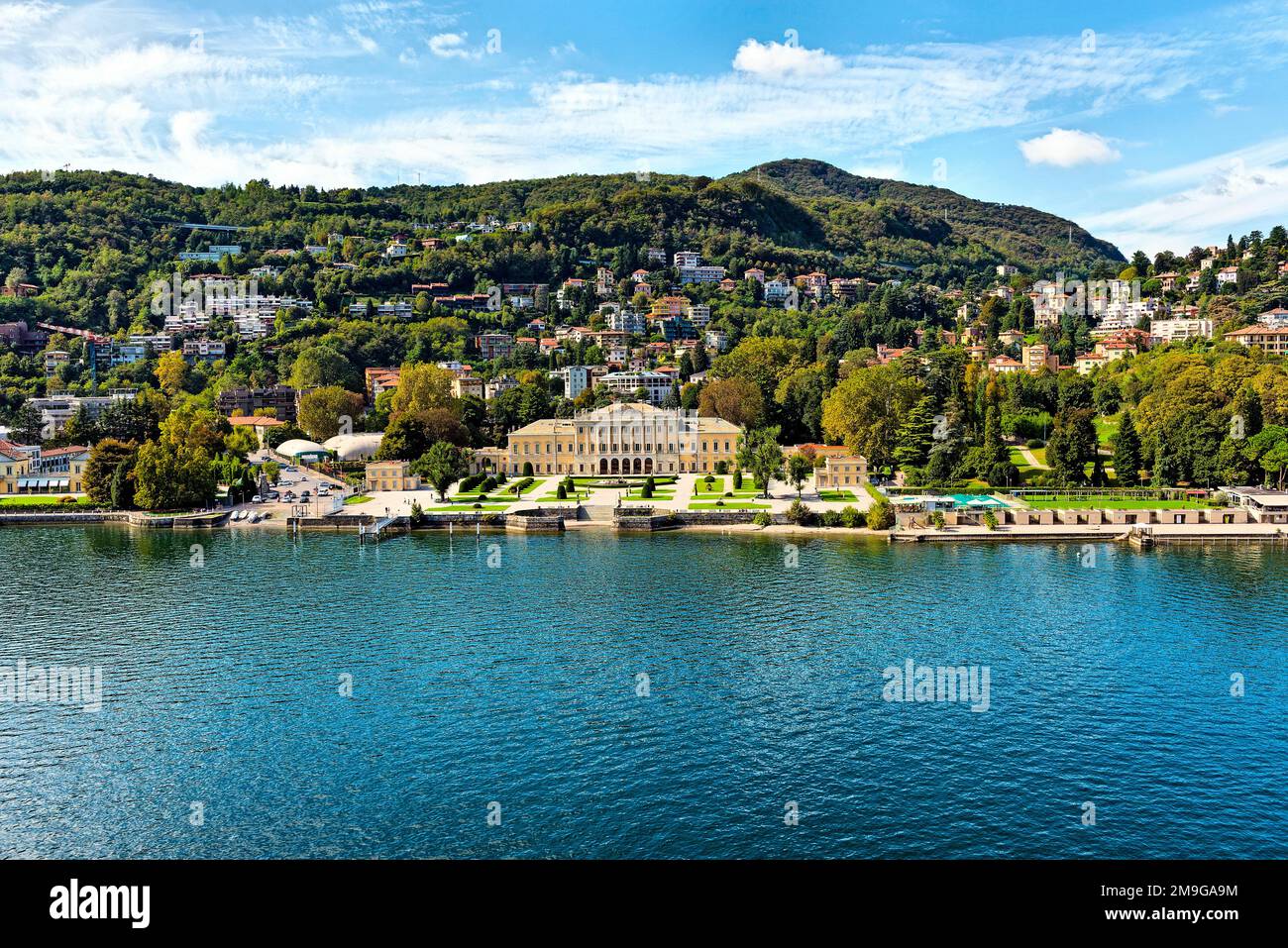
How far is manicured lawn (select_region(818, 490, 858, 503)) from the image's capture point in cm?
4297

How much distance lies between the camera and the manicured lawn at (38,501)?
146 feet

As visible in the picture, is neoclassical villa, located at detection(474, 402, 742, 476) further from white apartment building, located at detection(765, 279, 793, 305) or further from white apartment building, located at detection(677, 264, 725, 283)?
white apartment building, located at detection(677, 264, 725, 283)

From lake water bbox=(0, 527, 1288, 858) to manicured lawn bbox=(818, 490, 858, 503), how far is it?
1173cm

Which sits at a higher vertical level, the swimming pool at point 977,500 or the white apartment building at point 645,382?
the white apartment building at point 645,382

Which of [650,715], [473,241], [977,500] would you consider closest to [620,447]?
[977,500]

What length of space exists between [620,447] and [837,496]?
15.0 m

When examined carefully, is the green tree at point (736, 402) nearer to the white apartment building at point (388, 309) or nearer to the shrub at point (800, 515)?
the shrub at point (800, 515)

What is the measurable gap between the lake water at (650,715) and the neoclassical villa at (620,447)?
23.9 meters

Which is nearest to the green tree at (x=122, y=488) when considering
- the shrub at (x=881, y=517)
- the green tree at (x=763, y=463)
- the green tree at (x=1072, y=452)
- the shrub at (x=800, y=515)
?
the green tree at (x=763, y=463)

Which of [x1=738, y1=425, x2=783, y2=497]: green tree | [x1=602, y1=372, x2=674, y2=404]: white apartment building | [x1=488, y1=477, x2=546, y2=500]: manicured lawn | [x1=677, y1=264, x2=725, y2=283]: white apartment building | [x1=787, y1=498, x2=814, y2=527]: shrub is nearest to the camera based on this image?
[x1=787, y1=498, x2=814, y2=527]: shrub

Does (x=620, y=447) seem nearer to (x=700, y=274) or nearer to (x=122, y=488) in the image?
(x=122, y=488)

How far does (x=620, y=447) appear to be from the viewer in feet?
181

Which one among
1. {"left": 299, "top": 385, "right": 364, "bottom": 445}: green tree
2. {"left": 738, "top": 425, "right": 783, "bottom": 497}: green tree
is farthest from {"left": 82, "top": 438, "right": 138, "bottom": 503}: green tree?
{"left": 738, "top": 425, "right": 783, "bottom": 497}: green tree

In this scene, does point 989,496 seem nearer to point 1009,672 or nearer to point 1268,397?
point 1268,397
